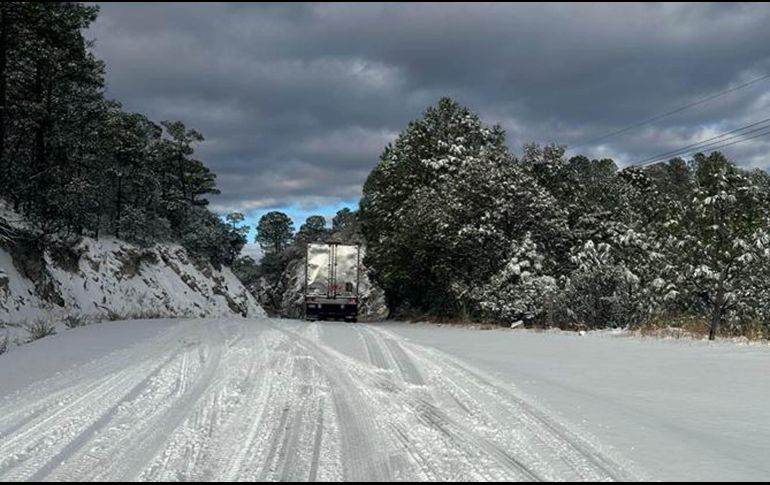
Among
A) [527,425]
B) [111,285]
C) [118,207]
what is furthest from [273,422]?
[118,207]

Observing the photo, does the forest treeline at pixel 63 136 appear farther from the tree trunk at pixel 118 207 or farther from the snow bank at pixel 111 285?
the snow bank at pixel 111 285

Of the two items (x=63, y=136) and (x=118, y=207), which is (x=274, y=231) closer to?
(x=118, y=207)

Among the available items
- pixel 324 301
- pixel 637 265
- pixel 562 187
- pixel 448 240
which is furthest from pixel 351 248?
pixel 637 265

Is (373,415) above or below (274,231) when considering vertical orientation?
below

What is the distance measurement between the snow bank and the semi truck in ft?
23.9

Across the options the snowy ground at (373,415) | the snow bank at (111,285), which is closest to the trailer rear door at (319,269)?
the snow bank at (111,285)

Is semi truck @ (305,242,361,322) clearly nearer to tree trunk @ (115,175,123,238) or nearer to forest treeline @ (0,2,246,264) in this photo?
forest treeline @ (0,2,246,264)

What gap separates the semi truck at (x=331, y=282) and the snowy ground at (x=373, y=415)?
64.0 feet

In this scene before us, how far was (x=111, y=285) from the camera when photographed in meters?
32.4

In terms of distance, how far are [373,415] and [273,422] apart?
39.9 inches

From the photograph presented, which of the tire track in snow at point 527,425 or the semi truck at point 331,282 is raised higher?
the semi truck at point 331,282

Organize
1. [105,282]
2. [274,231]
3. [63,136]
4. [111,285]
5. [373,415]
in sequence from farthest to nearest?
[274,231], [111,285], [105,282], [63,136], [373,415]

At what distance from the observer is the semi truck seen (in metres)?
30.5

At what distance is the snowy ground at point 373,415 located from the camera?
4.66 metres
